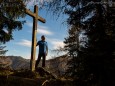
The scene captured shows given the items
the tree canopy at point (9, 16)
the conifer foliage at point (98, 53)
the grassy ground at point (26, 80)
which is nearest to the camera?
the conifer foliage at point (98, 53)

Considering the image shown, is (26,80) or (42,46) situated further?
(42,46)

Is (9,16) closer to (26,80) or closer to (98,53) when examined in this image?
(26,80)

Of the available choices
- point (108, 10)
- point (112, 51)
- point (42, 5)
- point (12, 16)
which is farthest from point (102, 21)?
point (12, 16)

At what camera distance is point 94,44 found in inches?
346

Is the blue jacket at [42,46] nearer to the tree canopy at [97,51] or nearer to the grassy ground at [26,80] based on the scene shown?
the grassy ground at [26,80]

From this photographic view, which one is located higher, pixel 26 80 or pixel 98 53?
pixel 98 53

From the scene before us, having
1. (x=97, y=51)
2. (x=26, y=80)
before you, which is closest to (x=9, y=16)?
(x=26, y=80)

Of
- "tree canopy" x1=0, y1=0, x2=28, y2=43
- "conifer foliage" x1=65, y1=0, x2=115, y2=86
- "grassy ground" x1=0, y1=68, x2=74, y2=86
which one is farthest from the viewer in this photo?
"tree canopy" x1=0, y1=0, x2=28, y2=43

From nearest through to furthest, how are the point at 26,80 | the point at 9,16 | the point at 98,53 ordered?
the point at 98,53 → the point at 26,80 → the point at 9,16

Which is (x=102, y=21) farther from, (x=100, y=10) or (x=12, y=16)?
(x=12, y=16)

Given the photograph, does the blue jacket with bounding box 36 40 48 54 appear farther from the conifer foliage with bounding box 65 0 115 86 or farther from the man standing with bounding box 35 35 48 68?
the conifer foliage with bounding box 65 0 115 86

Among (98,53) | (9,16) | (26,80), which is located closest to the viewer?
(98,53)

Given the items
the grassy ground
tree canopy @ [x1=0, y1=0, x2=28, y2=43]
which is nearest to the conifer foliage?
the grassy ground

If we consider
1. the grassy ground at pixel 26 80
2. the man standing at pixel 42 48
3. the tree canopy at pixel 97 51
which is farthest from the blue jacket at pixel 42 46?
the tree canopy at pixel 97 51
